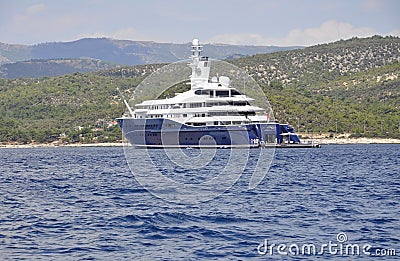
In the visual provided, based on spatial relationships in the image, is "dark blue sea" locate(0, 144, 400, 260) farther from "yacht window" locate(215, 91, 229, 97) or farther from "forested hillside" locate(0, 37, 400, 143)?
"forested hillside" locate(0, 37, 400, 143)

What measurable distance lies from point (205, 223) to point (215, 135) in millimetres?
74764

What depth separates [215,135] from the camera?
9906cm

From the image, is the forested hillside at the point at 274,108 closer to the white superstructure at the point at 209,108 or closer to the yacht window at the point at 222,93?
the white superstructure at the point at 209,108

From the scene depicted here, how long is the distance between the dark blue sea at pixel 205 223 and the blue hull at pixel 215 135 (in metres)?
58.8

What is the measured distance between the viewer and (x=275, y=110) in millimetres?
142250

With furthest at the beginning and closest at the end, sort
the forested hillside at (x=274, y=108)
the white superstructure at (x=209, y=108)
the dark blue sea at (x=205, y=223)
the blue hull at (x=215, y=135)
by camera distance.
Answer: the forested hillside at (x=274, y=108), the white superstructure at (x=209, y=108), the blue hull at (x=215, y=135), the dark blue sea at (x=205, y=223)

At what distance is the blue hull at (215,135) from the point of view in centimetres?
9744

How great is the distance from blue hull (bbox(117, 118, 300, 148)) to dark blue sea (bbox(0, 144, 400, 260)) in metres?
58.8

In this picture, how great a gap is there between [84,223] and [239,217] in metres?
5.23

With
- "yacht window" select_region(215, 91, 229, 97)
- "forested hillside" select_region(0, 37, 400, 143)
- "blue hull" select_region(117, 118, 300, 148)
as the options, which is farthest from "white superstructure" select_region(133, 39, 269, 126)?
"forested hillside" select_region(0, 37, 400, 143)

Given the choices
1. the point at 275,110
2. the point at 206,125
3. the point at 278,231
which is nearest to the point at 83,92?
the point at 275,110

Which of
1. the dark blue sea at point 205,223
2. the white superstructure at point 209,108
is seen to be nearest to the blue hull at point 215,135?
the white superstructure at point 209,108

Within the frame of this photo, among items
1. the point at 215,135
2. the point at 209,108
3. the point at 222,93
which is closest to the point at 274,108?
the point at 222,93

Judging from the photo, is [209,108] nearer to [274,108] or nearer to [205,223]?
[274,108]
